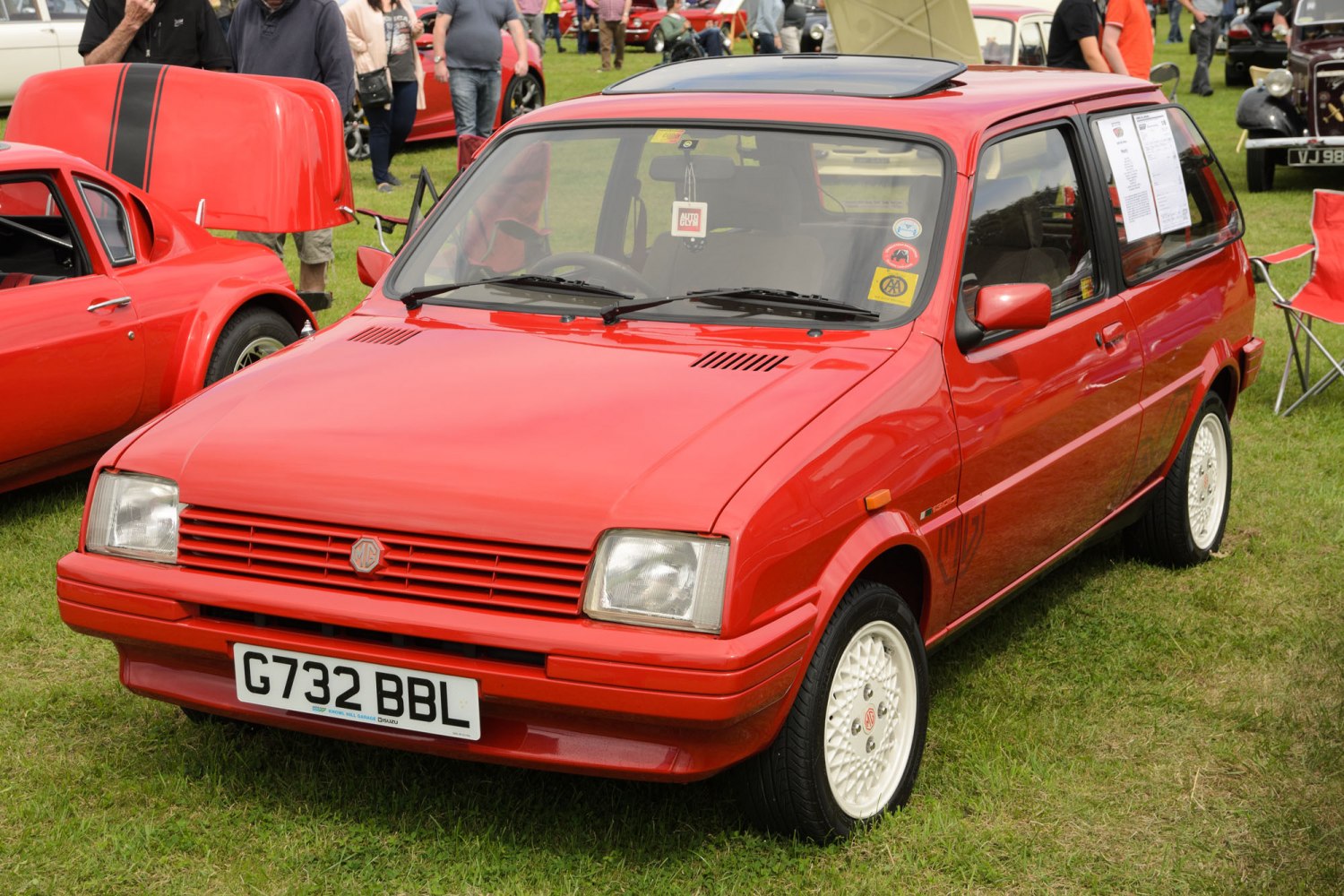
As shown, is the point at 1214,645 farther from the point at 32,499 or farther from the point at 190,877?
the point at 32,499

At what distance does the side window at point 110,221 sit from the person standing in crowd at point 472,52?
22.1ft

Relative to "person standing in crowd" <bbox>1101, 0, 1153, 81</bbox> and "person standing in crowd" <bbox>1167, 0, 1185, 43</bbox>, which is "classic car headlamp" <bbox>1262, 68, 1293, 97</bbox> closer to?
"person standing in crowd" <bbox>1101, 0, 1153, 81</bbox>

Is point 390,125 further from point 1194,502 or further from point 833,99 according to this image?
point 833,99

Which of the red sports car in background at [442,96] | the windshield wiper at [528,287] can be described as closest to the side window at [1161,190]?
the windshield wiper at [528,287]

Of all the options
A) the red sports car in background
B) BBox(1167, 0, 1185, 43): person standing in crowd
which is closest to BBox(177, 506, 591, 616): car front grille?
the red sports car in background

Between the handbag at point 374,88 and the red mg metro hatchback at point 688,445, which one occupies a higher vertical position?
the red mg metro hatchback at point 688,445

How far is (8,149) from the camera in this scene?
6.07 metres

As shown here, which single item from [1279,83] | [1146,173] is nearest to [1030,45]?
[1279,83]

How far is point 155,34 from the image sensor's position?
905 centimetres

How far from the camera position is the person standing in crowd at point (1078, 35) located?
10070 millimetres

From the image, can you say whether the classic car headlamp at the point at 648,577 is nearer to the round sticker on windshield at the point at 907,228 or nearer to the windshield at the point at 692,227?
the windshield at the point at 692,227

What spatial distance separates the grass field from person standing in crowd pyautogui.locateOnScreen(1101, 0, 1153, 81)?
593 cm

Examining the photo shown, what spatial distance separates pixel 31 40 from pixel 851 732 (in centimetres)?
1852

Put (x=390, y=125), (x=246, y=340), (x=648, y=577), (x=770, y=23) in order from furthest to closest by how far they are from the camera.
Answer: (x=770, y=23) < (x=390, y=125) < (x=246, y=340) < (x=648, y=577)
